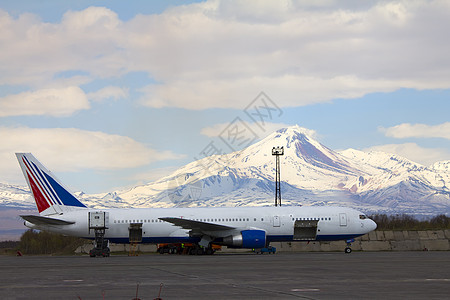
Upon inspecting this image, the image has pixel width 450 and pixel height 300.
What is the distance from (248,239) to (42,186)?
17.9 metres

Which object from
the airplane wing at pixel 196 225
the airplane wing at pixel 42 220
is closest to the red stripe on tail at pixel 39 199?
the airplane wing at pixel 42 220

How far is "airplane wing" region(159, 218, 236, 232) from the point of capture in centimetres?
5203

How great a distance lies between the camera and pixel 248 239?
172 ft

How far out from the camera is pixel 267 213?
54562 millimetres

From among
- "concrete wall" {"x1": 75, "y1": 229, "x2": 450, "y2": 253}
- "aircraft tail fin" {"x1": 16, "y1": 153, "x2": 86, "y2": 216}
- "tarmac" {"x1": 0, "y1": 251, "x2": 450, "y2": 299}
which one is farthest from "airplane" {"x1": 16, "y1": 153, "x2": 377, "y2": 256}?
"tarmac" {"x1": 0, "y1": 251, "x2": 450, "y2": 299}

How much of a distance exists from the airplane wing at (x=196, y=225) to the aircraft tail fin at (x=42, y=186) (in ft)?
33.4

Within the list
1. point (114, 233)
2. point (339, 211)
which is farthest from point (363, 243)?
point (114, 233)

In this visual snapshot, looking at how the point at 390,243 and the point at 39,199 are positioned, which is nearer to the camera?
the point at 39,199

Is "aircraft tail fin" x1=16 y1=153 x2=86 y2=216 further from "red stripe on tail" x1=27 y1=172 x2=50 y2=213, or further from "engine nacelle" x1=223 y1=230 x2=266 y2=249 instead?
"engine nacelle" x1=223 y1=230 x2=266 y2=249

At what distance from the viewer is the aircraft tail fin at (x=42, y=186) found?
55469 millimetres

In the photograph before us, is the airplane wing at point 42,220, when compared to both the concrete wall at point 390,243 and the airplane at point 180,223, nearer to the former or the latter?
the airplane at point 180,223

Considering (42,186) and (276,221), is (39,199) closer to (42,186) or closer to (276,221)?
(42,186)

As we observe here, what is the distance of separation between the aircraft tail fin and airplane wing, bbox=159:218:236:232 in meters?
10.2

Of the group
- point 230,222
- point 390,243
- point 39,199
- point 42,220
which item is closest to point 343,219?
point 230,222
